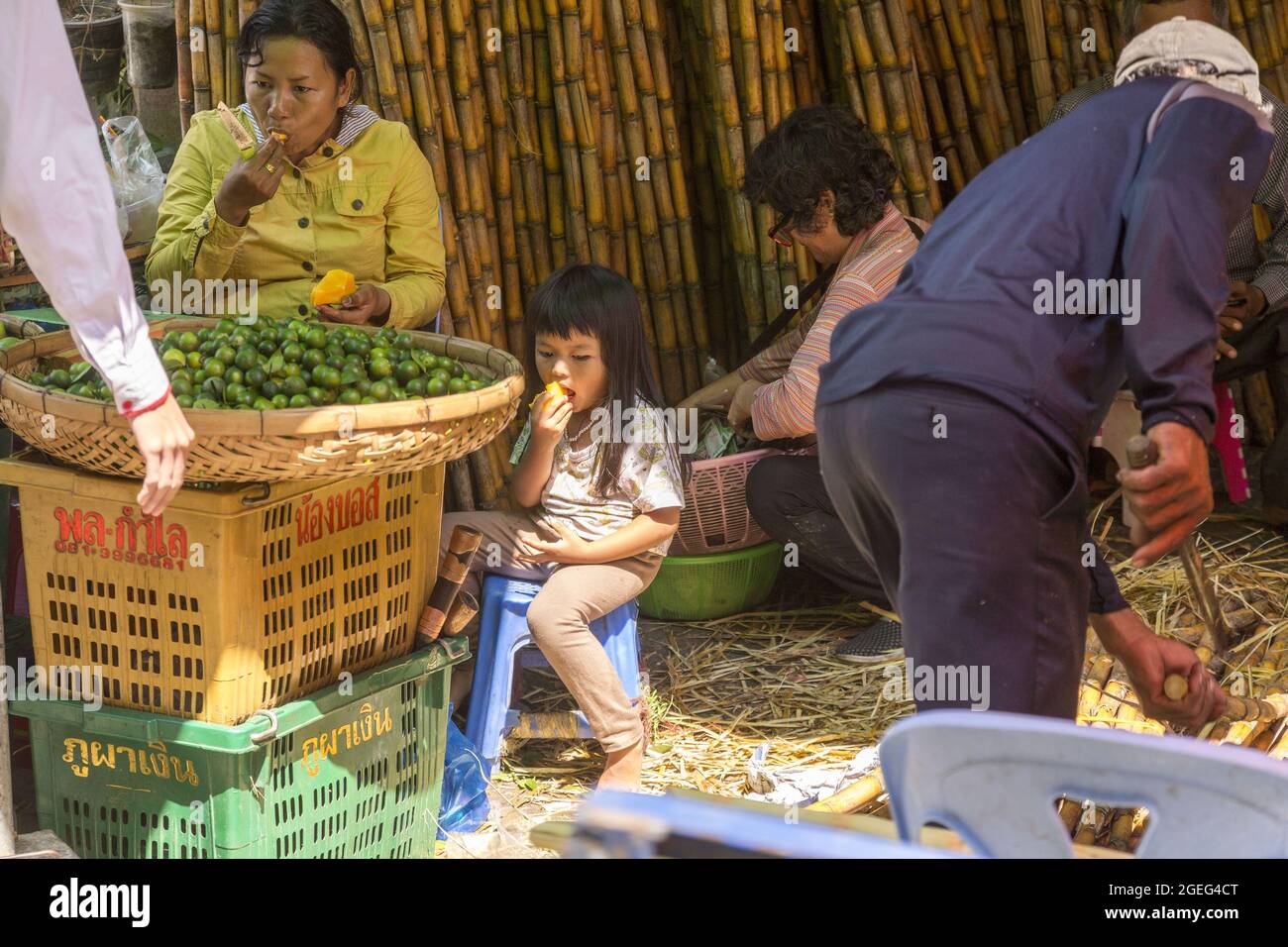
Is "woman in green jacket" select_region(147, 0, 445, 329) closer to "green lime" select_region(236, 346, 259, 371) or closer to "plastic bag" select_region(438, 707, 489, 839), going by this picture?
"green lime" select_region(236, 346, 259, 371)

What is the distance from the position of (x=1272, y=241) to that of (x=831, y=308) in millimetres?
1450

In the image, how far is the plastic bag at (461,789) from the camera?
10.4 feet

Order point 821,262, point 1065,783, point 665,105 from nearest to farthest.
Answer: point 1065,783, point 821,262, point 665,105

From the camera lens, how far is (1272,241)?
4148mm

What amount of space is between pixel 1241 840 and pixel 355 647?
1912 millimetres

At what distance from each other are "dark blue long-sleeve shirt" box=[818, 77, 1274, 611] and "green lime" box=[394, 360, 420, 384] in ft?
3.69

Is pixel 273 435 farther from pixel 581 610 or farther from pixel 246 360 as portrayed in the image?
pixel 581 610

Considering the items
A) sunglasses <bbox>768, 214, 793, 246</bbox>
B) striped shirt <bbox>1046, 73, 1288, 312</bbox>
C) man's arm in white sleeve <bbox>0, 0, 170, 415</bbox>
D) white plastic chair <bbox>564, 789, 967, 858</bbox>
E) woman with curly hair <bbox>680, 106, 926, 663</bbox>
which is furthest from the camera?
striped shirt <bbox>1046, 73, 1288, 312</bbox>

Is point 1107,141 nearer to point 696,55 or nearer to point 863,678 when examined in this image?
point 863,678

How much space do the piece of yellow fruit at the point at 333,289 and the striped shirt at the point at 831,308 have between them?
119cm

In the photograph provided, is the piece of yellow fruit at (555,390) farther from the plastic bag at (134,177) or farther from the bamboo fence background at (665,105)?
the plastic bag at (134,177)

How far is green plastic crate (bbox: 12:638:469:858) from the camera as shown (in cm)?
254

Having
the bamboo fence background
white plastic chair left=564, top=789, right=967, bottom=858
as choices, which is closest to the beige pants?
the bamboo fence background

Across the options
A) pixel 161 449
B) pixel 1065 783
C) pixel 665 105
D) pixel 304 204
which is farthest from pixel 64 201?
pixel 665 105
